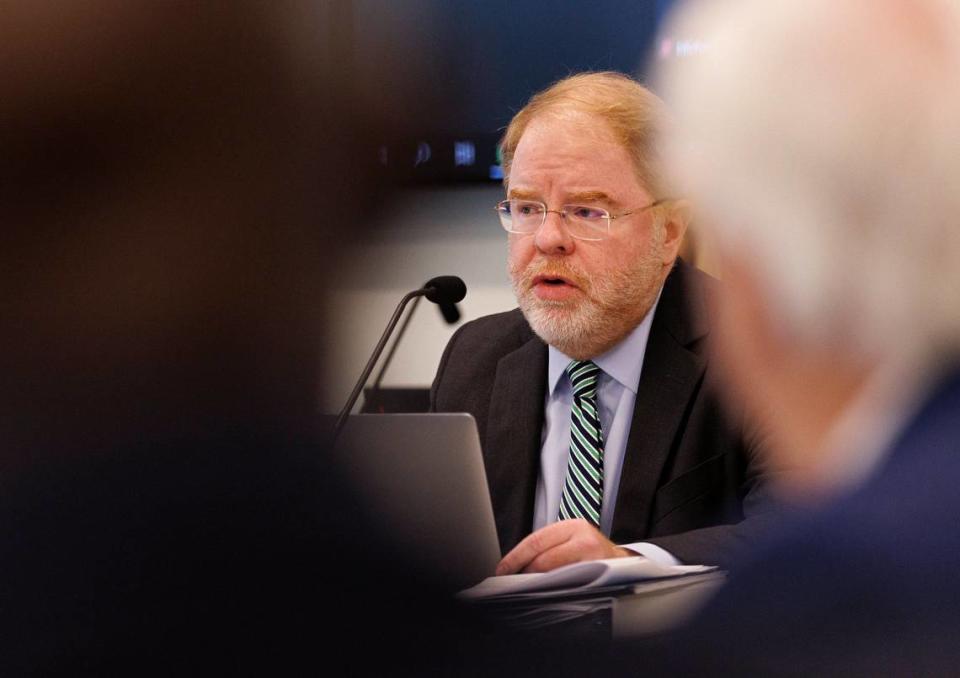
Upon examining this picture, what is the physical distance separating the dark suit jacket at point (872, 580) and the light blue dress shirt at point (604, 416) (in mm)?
638

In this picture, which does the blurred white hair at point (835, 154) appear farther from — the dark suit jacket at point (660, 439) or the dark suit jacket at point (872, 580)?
the dark suit jacket at point (660, 439)

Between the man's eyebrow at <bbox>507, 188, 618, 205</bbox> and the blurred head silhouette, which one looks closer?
the blurred head silhouette

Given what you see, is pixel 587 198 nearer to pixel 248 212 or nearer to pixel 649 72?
pixel 649 72

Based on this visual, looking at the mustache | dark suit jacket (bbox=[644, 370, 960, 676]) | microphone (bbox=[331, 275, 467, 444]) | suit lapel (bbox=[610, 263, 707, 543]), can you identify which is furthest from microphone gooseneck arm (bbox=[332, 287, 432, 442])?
dark suit jacket (bbox=[644, 370, 960, 676])

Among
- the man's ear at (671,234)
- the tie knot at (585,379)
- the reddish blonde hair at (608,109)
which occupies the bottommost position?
the tie knot at (585,379)

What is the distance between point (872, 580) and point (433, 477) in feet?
1.43

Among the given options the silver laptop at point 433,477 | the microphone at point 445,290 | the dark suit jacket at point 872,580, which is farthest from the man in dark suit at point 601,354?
the dark suit jacket at point 872,580

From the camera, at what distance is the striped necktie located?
1.02 metres

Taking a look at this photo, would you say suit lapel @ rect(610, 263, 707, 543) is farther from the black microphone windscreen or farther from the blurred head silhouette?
the blurred head silhouette

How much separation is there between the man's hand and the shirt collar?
0.30 meters

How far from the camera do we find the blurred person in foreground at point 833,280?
350 millimetres

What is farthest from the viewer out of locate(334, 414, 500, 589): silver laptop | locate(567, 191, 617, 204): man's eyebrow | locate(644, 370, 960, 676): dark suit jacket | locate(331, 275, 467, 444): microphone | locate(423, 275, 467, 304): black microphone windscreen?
locate(567, 191, 617, 204): man's eyebrow

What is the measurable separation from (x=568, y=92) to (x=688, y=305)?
26cm

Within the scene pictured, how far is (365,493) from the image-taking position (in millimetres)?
701
